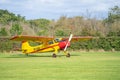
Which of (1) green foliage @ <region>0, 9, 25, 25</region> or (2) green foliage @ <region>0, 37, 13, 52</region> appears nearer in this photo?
(2) green foliage @ <region>0, 37, 13, 52</region>

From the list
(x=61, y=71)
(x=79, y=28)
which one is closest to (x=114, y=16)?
(x=79, y=28)

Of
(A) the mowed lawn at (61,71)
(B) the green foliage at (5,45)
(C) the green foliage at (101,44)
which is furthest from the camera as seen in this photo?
(C) the green foliage at (101,44)

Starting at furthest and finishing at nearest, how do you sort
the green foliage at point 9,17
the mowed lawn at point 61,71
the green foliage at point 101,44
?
the green foliage at point 9,17
the green foliage at point 101,44
the mowed lawn at point 61,71

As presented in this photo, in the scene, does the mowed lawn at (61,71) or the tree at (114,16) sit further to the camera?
the tree at (114,16)

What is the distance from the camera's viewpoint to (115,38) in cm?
4225

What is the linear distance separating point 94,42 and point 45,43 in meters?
11.7

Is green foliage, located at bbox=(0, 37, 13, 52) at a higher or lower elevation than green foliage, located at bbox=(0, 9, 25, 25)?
lower

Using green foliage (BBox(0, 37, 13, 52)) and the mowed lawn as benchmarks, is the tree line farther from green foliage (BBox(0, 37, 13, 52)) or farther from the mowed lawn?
the mowed lawn

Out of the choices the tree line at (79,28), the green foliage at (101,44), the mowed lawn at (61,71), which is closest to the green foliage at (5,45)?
the tree line at (79,28)

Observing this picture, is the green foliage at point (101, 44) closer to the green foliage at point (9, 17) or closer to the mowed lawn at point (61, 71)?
the mowed lawn at point (61, 71)

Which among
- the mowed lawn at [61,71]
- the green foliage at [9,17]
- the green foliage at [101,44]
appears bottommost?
the green foliage at [101,44]

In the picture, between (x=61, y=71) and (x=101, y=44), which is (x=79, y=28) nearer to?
(x=101, y=44)

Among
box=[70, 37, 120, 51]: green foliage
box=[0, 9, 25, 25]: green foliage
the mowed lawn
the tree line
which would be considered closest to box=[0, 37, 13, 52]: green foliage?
the tree line

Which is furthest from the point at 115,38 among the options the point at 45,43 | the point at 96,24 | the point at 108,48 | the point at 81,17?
the point at 81,17
